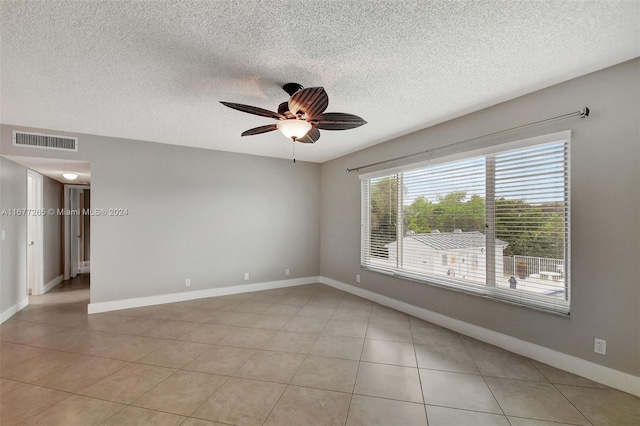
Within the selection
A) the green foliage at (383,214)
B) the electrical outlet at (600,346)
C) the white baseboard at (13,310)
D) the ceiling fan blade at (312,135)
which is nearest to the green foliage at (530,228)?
the electrical outlet at (600,346)

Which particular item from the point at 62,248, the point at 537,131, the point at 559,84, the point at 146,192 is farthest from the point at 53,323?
the point at 559,84

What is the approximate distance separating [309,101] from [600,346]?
3113mm

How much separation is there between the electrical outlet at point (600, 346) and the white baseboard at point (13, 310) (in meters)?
6.61

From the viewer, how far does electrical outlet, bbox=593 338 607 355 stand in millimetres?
2230

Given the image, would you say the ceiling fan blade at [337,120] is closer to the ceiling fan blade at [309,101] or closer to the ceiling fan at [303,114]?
the ceiling fan at [303,114]

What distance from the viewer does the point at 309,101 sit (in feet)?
7.00

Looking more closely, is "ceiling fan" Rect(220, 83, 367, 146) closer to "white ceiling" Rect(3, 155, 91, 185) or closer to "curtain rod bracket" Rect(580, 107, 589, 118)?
"curtain rod bracket" Rect(580, 107, 589, 118)

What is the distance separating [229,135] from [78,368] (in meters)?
3.15

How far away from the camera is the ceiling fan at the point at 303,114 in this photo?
214 cm

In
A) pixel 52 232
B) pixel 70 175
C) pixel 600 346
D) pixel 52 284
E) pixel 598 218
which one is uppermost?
pixel 70 175

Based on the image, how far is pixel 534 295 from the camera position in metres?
2.65

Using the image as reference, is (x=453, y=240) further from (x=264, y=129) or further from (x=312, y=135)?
(x=264, y=129)

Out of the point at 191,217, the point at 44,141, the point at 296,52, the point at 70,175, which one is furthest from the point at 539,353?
the point at 70,175

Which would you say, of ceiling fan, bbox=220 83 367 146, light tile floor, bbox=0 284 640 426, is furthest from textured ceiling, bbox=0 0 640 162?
light tile floor, bbox=0 284 640 426
